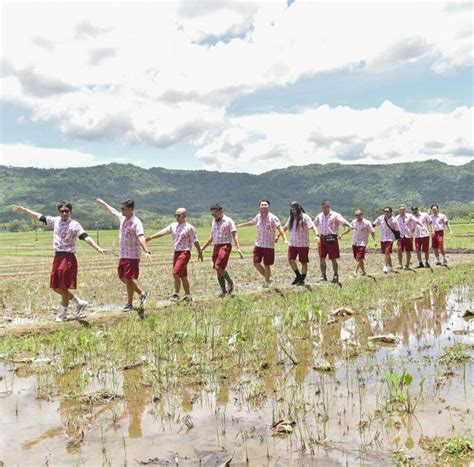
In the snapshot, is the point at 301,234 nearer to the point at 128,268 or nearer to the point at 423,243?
the point at 128,268

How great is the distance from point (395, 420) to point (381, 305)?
6.49 metres

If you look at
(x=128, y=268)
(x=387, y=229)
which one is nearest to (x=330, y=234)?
(x=387, y=229)

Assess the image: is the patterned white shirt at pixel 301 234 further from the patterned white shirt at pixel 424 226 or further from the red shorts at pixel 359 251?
the patterned white shirt at pixel 424 226

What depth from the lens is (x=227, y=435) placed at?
4.45 m

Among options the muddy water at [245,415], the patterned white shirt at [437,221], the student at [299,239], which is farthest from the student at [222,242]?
the patterned white shirt at [437,221]

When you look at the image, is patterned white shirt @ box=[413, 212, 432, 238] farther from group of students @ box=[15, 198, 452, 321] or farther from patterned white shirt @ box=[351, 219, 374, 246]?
patterned white shirt @ box=[351, 219, 374, 246]

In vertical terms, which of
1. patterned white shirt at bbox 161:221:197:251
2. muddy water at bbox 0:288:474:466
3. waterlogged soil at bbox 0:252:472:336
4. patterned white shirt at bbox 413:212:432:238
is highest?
patterned white shirt at bbox 413:212:432:238

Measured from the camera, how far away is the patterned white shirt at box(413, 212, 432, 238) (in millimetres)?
17036

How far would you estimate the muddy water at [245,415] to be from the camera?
411cm

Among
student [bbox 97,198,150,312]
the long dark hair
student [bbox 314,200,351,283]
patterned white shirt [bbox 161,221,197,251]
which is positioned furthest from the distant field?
student [bbox 97,198,150,312]

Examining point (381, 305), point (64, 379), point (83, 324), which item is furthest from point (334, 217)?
point (64, 379)

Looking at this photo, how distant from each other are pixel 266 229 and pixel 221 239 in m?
1.27

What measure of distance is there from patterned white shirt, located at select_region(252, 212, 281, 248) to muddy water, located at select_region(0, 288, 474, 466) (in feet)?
18.5

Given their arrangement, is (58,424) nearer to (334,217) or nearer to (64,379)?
(64,379)
